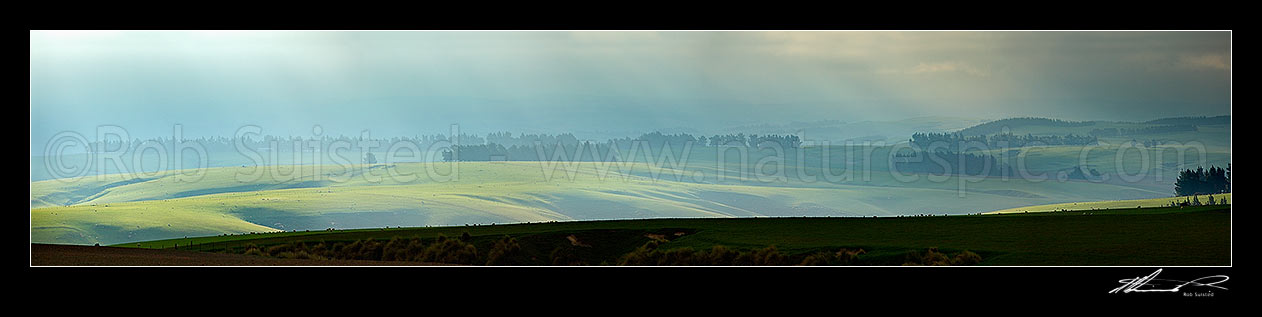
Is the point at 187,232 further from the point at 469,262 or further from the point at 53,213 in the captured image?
the point at 469,262

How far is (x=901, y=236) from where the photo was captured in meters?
19.5

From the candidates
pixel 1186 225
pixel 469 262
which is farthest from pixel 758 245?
pixel 1186 225

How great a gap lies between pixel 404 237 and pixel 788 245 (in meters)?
9.10

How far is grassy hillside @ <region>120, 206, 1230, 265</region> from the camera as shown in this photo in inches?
657
